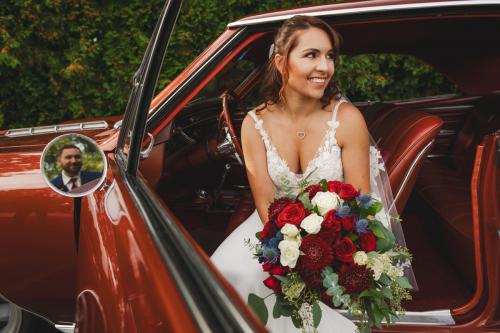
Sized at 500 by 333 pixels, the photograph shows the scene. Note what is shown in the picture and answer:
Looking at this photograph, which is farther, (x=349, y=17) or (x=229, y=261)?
(x=349, y=17)

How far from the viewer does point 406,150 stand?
220 cm

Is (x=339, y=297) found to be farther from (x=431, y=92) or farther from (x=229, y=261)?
(x=431, y=92)

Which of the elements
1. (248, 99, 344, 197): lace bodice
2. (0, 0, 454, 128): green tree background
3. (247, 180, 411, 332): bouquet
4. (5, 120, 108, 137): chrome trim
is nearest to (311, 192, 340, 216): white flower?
(247, 180, 411, 332): bouquet

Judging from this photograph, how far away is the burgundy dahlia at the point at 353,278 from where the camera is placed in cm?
155

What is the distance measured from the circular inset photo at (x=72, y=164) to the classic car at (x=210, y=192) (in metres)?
0.07

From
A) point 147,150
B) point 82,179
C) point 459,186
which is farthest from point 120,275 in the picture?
point 459,186

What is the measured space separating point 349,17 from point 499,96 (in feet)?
5.35

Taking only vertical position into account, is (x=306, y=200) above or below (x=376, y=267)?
above

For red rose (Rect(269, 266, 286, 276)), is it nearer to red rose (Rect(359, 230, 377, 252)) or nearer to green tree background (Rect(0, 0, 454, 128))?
red rose (Rect(359, 230, 377, 252))

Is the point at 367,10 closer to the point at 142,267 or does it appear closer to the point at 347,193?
the point at 347,193

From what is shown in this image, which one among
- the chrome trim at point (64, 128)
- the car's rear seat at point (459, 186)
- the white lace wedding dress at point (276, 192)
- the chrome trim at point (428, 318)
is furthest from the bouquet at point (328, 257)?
the chrome trim at point (64, 128)

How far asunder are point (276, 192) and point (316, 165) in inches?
8.7

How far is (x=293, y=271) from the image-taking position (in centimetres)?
162

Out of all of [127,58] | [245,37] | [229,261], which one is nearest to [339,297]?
[229,261]
